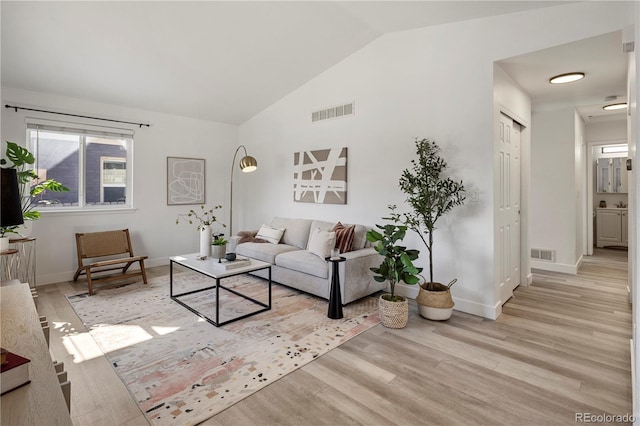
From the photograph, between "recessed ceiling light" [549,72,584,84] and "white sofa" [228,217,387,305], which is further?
"white sofa" [228,217,387,305]

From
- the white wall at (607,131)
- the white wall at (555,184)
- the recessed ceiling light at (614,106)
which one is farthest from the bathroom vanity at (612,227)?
the recessed ceiling light at (614,106)

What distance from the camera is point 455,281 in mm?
3457

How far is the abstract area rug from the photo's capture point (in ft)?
6.75

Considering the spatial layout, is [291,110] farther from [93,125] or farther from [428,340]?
[428,340]

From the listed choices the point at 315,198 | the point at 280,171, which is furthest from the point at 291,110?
the point at 315,198

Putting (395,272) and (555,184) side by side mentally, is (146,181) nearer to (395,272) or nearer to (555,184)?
(395,272)

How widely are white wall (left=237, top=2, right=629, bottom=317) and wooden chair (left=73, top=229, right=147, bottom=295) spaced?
8.67 feet

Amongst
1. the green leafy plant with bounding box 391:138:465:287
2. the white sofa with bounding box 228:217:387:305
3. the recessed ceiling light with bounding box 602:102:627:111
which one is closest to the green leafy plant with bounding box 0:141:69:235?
the white sofa with bounding box 228:217:387:305

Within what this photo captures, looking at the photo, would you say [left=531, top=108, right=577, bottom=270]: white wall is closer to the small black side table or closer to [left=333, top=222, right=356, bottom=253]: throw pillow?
[left=333, top=222, right=356, bottom=253]: throw pillow

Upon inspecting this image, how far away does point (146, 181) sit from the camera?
5.21 metres

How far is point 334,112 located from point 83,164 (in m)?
3.64

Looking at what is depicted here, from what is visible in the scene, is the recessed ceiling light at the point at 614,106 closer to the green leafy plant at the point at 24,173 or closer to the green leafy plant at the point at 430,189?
the green leafy plant at the point at 430,189

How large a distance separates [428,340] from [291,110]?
3.97 metres

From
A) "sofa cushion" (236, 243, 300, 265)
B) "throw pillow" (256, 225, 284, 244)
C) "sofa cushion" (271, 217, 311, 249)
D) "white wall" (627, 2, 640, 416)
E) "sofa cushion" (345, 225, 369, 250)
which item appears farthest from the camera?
"throw pillow" (256, 225, 284, 244)
